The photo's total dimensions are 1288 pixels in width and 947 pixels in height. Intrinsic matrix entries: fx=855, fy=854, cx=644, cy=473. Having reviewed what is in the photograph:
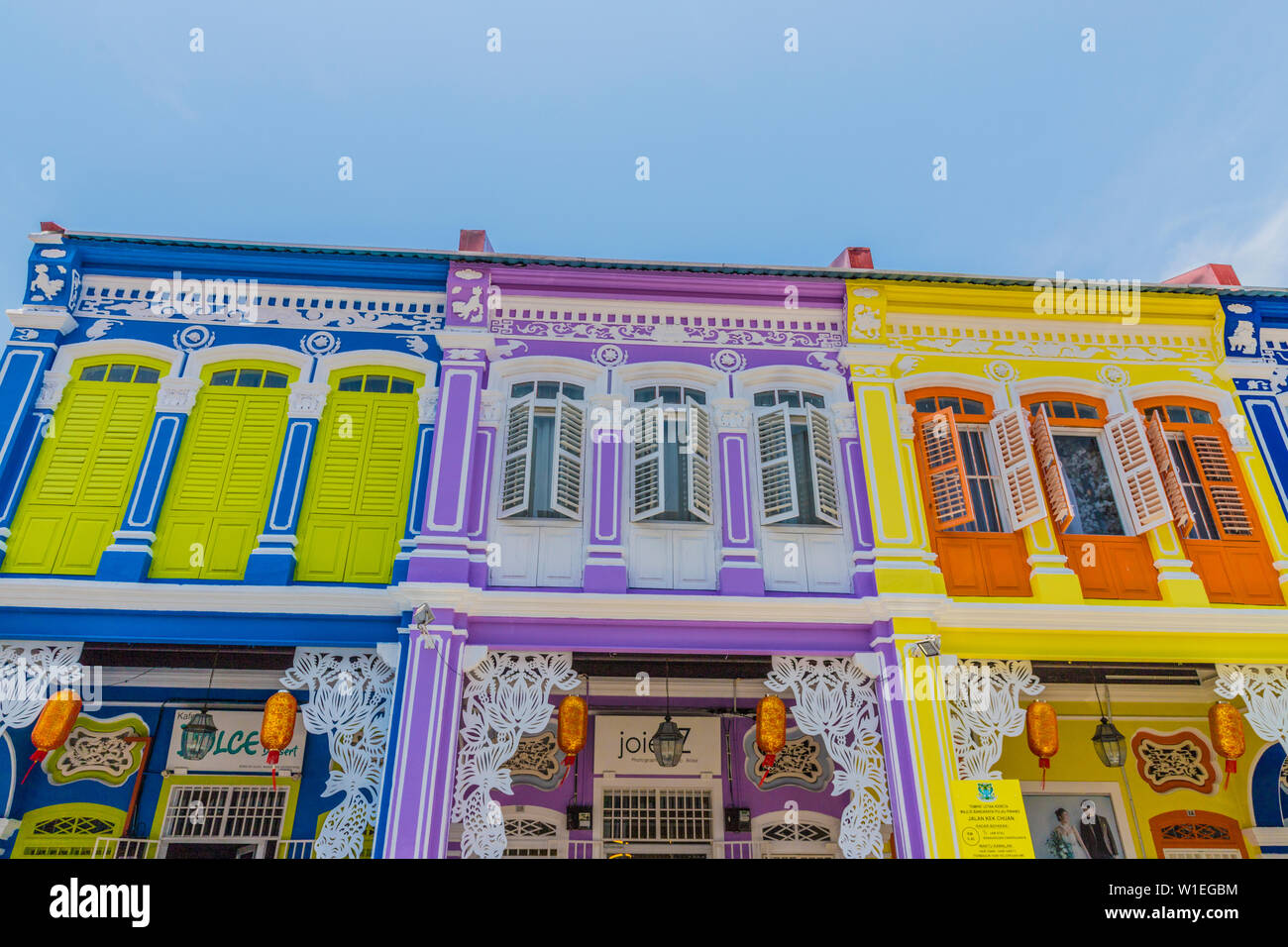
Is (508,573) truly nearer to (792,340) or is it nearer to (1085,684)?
(792,340)

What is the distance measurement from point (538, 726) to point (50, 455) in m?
5.30

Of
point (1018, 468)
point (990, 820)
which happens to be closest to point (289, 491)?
point (990, 820)

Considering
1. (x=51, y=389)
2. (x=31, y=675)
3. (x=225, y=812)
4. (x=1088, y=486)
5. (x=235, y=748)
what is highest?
(x=51, y=389)

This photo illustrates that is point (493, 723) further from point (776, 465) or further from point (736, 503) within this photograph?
point (776, 465)

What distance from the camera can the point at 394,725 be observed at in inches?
272

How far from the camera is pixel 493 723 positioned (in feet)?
23.3

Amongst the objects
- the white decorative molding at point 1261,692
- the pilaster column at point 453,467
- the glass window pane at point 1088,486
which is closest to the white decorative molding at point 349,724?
the pilaster column at point 453,467

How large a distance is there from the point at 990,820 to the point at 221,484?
740 cm

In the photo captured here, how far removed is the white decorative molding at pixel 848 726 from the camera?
6973 millimetres

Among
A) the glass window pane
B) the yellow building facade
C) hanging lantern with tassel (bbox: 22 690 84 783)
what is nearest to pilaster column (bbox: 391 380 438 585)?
hanging lantern with tassel (bbox: 22 690 84 783)

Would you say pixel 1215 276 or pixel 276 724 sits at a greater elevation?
pixel 1215 276

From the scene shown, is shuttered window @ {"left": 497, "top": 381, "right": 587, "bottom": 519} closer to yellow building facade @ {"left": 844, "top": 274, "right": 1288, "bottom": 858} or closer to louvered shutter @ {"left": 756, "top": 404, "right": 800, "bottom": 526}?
louvered shutter @ {"left": 756, "top": 404, "right": 800, "bottom": 526}

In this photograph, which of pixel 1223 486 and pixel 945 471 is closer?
pixel 945 471

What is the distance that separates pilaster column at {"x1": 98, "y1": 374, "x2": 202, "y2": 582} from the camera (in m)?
7.48
